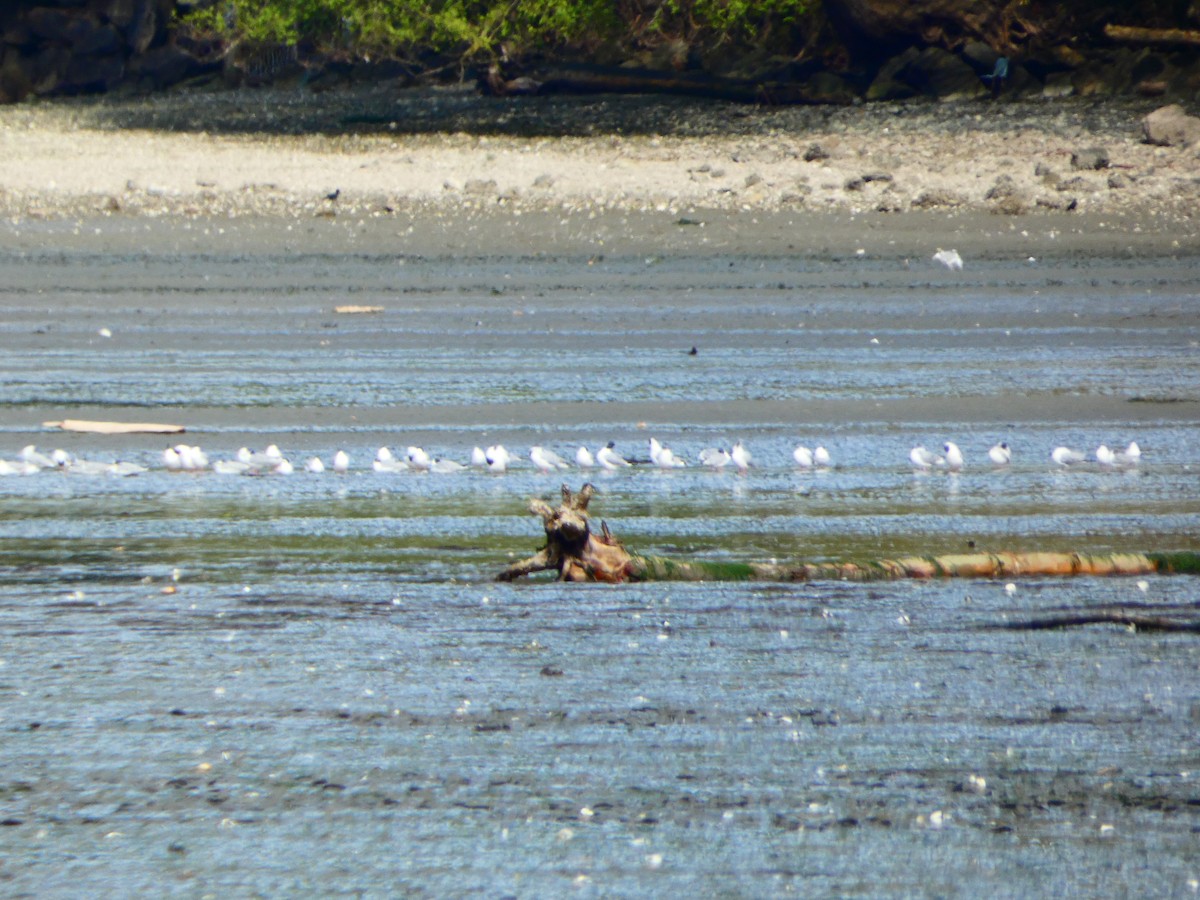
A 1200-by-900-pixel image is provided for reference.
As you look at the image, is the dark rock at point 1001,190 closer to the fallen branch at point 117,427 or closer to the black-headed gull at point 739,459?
the black-headed gull at point 739,459

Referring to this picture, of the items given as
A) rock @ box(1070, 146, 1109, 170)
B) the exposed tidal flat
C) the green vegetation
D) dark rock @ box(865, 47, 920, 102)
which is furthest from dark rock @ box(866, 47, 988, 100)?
the exposed tidal flat

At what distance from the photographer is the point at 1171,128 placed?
18.9 m

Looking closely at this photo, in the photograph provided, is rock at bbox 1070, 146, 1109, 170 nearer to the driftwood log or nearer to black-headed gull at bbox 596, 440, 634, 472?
black-headed gull at bbox 596, 440, 634, 472

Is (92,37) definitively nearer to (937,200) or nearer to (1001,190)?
(937,200)

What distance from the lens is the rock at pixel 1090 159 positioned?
17859 mm

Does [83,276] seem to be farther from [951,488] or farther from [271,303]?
[951,488]

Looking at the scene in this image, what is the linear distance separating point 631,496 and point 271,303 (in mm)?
5755

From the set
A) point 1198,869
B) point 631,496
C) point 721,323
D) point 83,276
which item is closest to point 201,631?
point 631,496

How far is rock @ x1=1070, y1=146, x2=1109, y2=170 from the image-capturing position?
1786cm

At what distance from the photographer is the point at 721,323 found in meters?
11.6

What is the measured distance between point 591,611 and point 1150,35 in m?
19.2

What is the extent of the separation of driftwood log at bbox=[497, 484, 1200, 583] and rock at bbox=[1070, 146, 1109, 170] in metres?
12.5

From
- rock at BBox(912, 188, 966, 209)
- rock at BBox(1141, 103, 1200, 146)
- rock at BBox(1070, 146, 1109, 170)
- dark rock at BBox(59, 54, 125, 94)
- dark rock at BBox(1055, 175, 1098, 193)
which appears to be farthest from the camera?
dark rock at BBox(59, 54, 125, 94)

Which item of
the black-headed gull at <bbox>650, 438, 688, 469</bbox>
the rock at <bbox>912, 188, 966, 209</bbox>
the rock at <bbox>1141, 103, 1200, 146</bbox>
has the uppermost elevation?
the black-headed gull at <bbox>650, 438, 688, 469</bbox>
